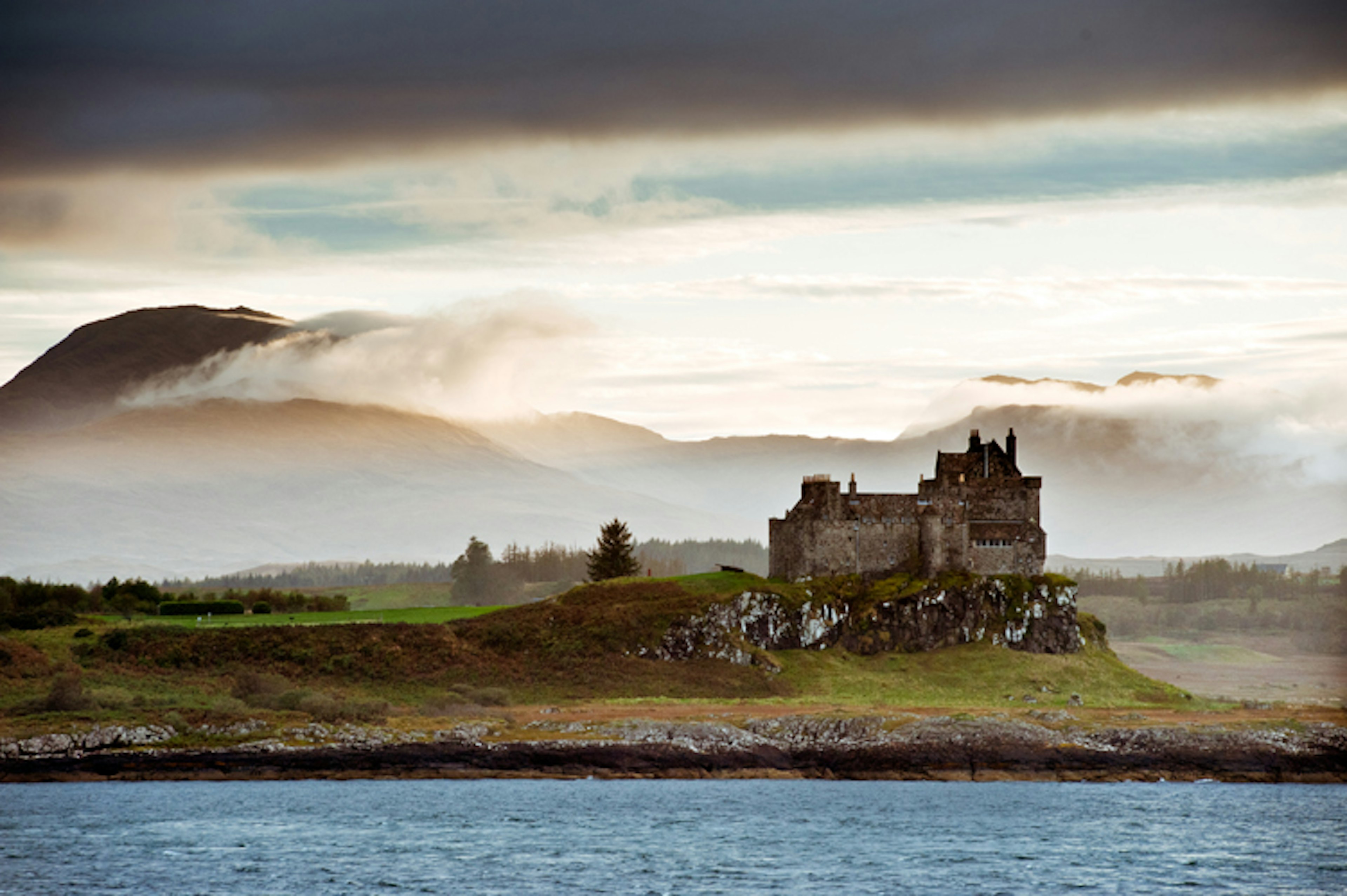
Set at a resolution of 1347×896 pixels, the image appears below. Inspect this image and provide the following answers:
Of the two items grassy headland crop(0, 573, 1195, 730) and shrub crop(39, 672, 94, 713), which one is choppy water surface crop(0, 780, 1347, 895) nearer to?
shrub crop(39, 672, 94, 713)

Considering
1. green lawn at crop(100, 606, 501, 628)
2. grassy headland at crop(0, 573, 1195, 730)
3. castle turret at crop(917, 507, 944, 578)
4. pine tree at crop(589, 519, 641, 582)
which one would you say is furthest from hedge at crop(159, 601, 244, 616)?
castle turret at crop(917, 507, 944, 578)

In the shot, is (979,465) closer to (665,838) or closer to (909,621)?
(909,621)

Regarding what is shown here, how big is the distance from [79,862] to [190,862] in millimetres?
4394

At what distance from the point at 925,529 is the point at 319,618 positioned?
49468 mm

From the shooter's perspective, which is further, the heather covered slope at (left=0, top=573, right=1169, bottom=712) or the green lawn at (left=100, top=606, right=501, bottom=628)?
the green lawn at (left=100, top=606, right=501, bottom=628)

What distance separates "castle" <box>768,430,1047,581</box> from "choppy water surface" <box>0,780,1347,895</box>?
29.0m

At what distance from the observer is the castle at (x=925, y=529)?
124m

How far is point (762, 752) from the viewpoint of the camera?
9719 centimetres

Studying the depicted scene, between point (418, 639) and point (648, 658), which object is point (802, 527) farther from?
point (418, 639)

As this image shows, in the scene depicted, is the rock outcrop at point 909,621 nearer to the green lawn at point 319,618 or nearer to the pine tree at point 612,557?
the green lawn at point 319,618

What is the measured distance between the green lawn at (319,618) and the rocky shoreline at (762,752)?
88.2 ft

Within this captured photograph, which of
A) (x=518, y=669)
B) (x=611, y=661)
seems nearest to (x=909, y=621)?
(x=611, y=661)

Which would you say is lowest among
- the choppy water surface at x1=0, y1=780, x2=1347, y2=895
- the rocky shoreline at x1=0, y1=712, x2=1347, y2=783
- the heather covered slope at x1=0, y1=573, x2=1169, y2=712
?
the choppy water surface at x1=0, y1=780, x2=1347, y2=895

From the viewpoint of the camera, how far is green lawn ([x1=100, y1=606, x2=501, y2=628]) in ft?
411
